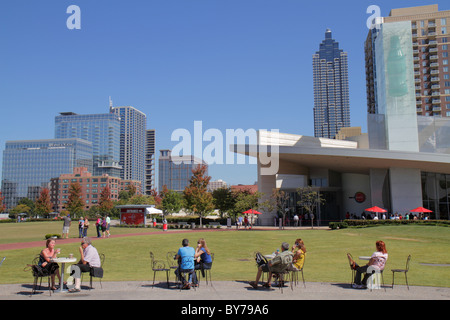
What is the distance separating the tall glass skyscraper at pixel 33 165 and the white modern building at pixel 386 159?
154 metres

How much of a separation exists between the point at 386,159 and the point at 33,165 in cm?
18040

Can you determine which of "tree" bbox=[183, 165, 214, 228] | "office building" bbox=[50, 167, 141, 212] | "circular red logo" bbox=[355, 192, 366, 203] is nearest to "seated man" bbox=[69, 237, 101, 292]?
"tree" bbox=[183, 165, 214, 228]

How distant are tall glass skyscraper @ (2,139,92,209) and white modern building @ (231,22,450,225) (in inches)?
6082

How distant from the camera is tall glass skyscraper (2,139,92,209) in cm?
18362

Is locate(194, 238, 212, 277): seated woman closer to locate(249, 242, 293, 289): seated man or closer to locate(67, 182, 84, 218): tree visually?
locate(249, 242, 293, 289): seated man

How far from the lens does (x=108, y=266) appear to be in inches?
555

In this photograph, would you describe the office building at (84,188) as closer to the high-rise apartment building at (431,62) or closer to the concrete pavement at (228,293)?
the high-rise apartment building at (431,62)

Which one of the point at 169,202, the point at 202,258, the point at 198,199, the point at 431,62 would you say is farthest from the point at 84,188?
the point at 202,258

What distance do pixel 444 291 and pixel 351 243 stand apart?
1308 centimetres

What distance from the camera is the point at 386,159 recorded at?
4031cm

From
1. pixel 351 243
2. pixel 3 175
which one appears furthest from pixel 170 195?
pixel 3 175

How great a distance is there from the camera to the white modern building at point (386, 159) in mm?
41562

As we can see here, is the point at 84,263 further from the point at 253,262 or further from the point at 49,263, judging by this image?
the point at 253,262
